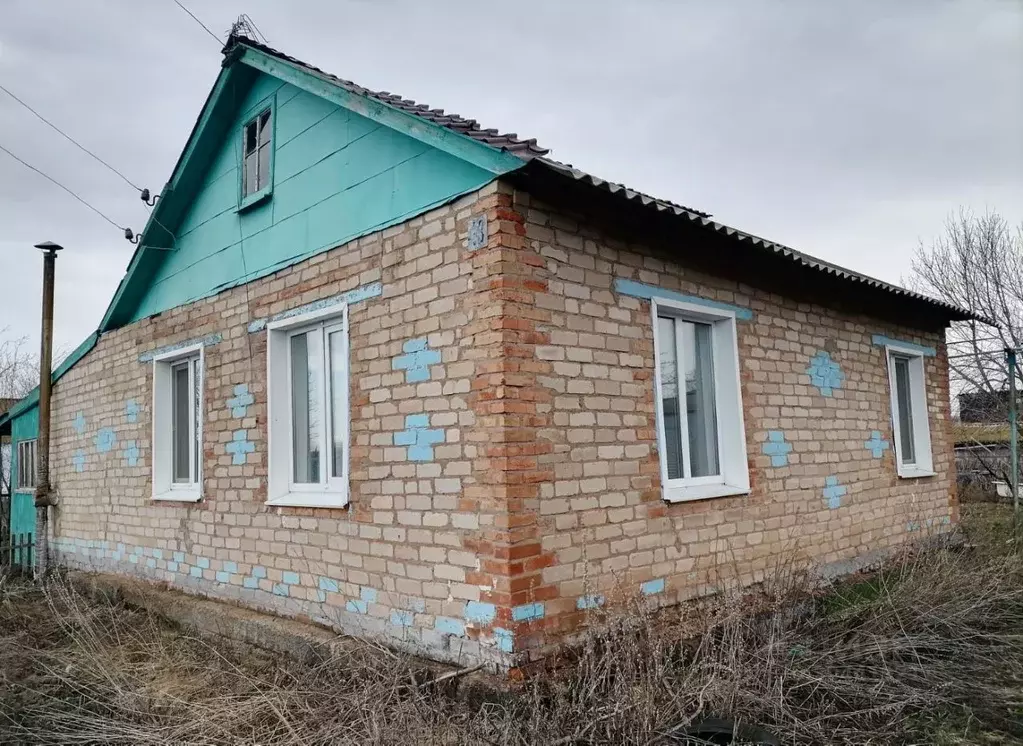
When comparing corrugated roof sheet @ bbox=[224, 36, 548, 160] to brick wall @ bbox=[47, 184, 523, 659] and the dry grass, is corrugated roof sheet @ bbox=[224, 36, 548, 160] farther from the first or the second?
the dry grass

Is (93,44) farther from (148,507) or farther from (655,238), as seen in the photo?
(655,238)

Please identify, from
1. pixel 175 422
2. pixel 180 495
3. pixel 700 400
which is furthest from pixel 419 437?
pixel 175 422

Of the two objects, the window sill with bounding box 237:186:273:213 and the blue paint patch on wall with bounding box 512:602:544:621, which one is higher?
the window sill with bounding box 237:186:273:213

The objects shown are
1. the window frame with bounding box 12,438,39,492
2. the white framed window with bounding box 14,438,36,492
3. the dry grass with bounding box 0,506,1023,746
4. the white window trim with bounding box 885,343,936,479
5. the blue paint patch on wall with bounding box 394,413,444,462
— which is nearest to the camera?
the dry grass with bounding box 0,506,1023,746

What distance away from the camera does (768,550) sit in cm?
610

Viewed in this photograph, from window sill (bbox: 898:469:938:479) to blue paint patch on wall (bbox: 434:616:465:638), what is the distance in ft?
18.8

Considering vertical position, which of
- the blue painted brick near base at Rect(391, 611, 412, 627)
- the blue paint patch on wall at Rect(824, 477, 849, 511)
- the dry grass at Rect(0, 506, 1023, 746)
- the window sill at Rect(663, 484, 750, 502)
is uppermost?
the window sill at Rect(663, 484, 750, 502)

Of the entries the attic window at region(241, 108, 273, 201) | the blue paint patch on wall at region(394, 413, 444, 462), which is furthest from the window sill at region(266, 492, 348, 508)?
the attic window at region(241, 108, 273, 201)

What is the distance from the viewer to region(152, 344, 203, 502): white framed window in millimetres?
7480

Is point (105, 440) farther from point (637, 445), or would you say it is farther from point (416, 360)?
point (637, 445)

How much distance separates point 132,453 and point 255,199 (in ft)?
11.0

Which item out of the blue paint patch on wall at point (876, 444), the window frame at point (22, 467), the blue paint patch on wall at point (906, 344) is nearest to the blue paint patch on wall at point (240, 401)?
the blue paint patch on wall at point (876, 444)

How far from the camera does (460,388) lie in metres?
4.56

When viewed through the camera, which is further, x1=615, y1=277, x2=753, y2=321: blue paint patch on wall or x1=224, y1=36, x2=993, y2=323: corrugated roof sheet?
x1=615, y1=277, x2=753, y2=321: blue paint patch on wall
